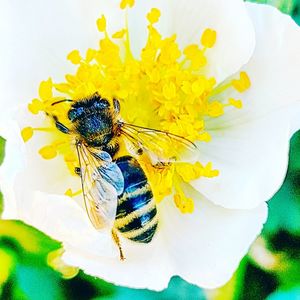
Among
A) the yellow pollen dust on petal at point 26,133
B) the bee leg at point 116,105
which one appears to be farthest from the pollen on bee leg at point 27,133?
the bee leg at point 116,105

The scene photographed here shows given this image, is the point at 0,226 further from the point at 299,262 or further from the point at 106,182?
the point at 299,262

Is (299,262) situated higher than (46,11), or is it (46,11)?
(46,11)

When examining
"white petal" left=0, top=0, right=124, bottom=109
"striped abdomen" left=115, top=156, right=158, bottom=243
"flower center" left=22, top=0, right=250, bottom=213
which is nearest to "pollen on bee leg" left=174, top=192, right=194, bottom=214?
"flower center" left=22, top=0, right=250, bottom=213

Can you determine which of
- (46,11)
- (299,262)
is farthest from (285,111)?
(46,11)

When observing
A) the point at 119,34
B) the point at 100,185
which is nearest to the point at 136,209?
the point at 100,185

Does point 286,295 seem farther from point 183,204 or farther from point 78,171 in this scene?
point 78,171

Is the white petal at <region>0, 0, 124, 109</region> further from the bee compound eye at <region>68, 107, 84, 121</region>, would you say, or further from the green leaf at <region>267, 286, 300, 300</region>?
the green leaf at <region>267, 286, 300, 300</region>
